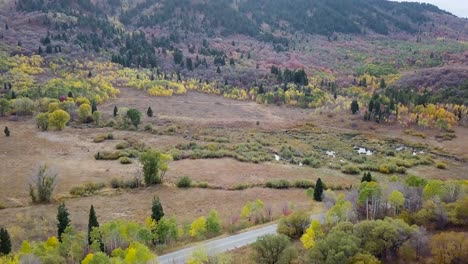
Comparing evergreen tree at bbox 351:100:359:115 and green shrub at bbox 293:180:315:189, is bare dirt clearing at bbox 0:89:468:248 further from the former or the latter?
evergreen tree at bbox 351:100:359:115

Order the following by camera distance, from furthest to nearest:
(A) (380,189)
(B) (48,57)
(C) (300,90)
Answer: (B) (48,57)
(C) (300,90)
(A) (380,189)

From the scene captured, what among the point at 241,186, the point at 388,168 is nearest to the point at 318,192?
the point at 241,186

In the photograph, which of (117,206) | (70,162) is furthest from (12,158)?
(117,206)

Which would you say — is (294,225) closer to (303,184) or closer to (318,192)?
(318,192)

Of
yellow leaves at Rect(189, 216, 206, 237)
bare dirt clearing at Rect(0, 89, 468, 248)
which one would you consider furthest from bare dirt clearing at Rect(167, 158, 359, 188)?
yellow leaves at Rect(189, 216, 206, 237)

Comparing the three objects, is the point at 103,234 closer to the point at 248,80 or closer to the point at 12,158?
the point at 12,158

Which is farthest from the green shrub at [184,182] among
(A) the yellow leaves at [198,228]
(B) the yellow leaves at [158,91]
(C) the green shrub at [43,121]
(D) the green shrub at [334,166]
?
(B) the yellow leaves at [158,91]
